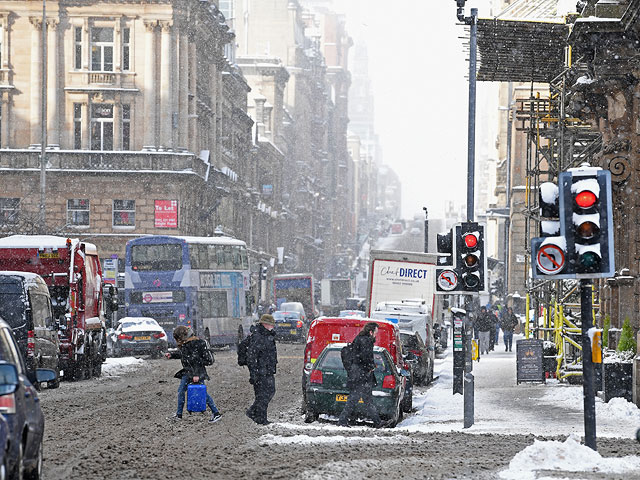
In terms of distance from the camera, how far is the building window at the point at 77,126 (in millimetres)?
66875

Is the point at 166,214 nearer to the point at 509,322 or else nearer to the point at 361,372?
the point at 509,322

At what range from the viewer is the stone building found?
65.9 metres

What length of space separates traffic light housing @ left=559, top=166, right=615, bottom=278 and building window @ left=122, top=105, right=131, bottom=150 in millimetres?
56023

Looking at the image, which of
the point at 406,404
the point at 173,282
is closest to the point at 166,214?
the point at 173,282

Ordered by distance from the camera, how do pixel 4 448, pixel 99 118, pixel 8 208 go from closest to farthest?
pixel 4 448 → pixel 8 208 → pixel 99 118

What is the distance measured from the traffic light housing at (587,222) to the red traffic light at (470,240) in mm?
6369

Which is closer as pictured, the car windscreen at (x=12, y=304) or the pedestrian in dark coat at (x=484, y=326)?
the car windscreen at (x=12, y=304)

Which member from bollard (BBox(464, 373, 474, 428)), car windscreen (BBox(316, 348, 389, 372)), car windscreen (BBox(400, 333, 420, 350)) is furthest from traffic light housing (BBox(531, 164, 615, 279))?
car windscreen (BBox(400, 333, 420, 350))

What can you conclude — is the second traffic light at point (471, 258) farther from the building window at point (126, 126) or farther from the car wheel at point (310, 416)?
the building window at point (126, 126)

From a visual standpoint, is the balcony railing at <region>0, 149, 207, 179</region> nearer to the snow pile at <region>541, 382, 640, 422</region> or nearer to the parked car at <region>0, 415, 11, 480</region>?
the snow pile at <region>541, 382, 640, 422</region>

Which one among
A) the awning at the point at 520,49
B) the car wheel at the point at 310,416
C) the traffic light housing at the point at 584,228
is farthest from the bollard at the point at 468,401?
the awning at the point at 520,49

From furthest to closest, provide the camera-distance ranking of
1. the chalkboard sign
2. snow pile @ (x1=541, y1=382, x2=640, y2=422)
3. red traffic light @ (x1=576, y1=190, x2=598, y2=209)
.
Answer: the chalkboard sign → snow pile @ (x1=541, y1=382, x2=640, y2=422) → red traffic light @ (x1=576, y1=190, x2=598, y2=209)

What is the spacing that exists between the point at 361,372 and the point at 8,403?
994 centimetres

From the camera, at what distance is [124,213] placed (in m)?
66.6
